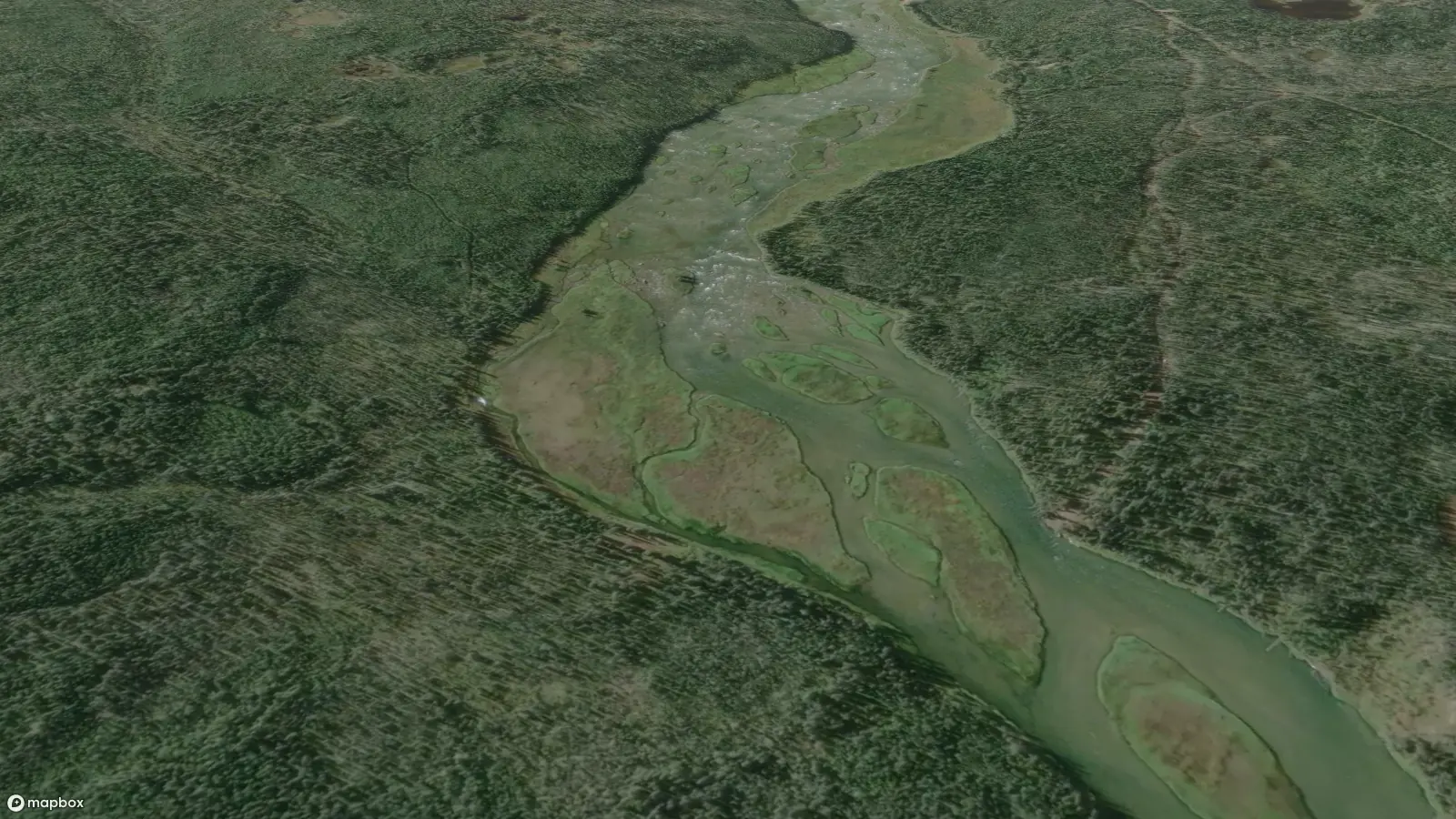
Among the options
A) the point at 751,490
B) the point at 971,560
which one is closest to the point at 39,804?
the point at 751,490

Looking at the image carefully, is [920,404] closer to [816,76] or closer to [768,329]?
[768,329]

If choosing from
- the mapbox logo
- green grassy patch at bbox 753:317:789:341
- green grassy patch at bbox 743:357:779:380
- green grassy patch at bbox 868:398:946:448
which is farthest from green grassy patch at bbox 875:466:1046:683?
the mapbox logo

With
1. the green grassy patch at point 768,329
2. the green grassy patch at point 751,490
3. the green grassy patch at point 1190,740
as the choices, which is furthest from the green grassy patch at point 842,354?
the green grassy patch at point 1190,740

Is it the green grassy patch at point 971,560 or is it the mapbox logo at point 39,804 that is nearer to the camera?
the mapbox logo at point 39,804

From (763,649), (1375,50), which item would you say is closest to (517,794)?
(763,649)

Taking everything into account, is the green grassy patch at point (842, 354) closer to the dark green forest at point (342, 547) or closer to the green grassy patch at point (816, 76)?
the dark green forest at point (342, 547)

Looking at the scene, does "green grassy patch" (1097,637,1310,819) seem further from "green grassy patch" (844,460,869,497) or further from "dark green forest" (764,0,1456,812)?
"green grassy patch" (844,460,869,497)
